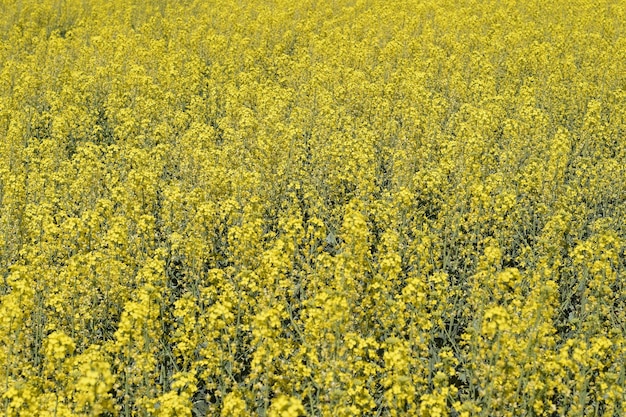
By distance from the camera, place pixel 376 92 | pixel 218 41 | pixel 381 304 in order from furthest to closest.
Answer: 1. pixel 218 41
2. pixel 376 92
3. pixel 381 304

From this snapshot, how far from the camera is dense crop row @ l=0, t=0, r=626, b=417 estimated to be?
6.60 metres

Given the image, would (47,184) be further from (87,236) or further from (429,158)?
(429,158)

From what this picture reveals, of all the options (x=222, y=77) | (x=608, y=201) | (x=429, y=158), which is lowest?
(x=608, y=201)

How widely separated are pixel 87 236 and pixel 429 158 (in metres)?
6.70

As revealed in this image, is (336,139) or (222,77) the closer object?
(336,139)

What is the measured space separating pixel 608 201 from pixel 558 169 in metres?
1.52

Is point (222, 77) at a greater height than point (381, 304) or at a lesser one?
greater

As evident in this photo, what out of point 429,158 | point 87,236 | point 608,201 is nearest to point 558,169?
point 608,201

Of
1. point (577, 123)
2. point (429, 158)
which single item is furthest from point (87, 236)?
point (577, 123)

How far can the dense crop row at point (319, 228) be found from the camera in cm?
660

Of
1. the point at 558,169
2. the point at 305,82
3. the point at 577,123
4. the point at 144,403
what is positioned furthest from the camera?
the point at 305,82

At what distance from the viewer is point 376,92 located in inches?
613

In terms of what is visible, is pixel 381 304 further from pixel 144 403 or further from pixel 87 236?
pixel 87 236

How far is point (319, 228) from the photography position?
10.5 m
